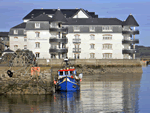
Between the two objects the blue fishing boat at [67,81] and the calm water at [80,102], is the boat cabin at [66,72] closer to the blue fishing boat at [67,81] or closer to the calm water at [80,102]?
the blue fishing boat at [67,81]

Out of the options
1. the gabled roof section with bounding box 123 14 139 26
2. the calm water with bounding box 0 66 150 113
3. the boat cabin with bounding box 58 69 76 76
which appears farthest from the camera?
the gabled roof section with bounding box 123 14 139 26

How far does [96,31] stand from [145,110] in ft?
207

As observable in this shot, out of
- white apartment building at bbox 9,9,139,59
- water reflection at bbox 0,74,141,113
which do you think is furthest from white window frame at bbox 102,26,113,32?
water reflection at bbox 0,74,141,113

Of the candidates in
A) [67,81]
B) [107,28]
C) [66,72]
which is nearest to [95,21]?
[107,28]

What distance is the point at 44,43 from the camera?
9656cm

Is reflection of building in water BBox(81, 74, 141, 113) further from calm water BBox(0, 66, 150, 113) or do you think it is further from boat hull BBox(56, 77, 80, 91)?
boat hull BBox(56, 77, 80, 91)

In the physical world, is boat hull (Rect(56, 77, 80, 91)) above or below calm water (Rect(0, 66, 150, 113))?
above

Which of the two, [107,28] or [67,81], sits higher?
[107,28]

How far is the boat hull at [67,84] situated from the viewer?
5312 cm

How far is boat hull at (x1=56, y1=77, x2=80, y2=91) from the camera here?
2092 inches

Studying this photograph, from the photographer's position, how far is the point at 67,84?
175 feet

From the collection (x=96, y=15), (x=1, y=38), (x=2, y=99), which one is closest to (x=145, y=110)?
(x=2, y=99)

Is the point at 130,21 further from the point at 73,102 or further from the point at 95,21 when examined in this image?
the point at 73,102

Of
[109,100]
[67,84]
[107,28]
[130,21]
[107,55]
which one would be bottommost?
[109,100]
